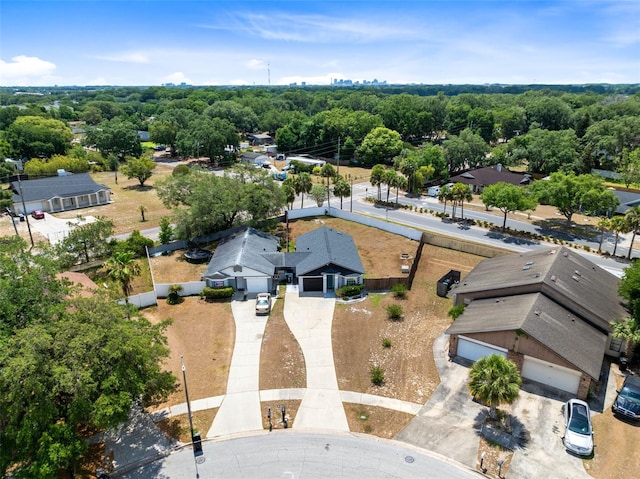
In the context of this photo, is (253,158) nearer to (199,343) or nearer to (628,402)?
(199,343)

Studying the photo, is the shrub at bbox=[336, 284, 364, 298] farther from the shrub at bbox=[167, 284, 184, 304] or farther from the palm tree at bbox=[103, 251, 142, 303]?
the palm tree at bbox=[103, 251, 142, 303]

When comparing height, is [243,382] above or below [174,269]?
below

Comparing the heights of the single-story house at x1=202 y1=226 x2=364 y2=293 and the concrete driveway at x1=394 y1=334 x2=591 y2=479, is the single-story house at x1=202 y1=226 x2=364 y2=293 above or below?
above

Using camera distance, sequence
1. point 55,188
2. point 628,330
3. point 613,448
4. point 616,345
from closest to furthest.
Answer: point 613,448 → point 628,330 → point 616,345 → point 55,188

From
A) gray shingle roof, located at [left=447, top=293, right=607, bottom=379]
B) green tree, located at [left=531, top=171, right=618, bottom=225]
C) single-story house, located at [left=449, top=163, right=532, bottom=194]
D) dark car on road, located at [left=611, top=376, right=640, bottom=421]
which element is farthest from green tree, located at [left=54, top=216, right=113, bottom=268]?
single-story house, located at [left=449, top=163, right=532, bottom=194]

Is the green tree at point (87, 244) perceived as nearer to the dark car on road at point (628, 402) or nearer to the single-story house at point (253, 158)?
the dark car on road at point (628, 402)

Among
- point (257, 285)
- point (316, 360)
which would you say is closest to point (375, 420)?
point (316, 360)
